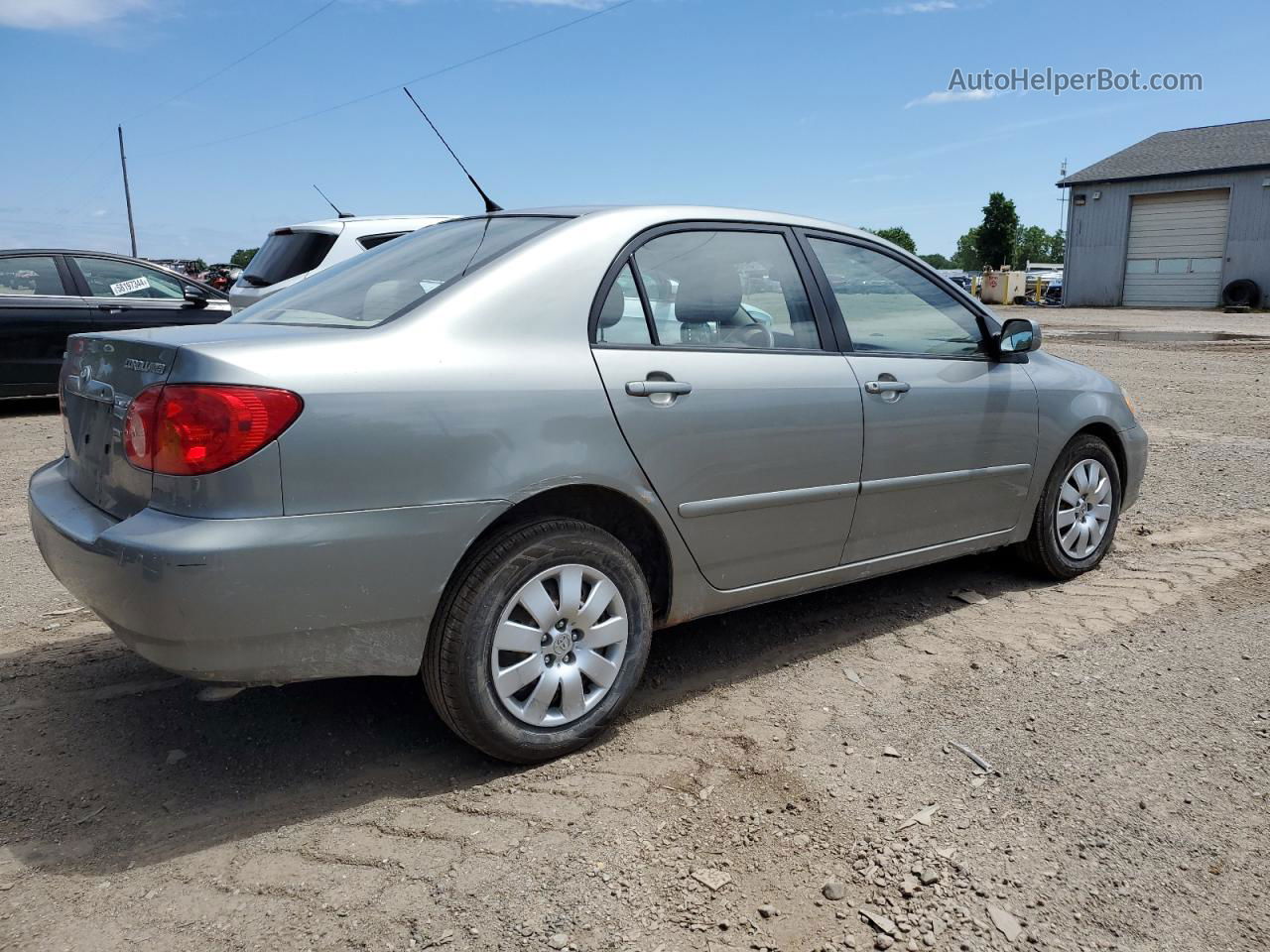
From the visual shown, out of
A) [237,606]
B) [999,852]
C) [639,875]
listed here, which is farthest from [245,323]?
[999,852]

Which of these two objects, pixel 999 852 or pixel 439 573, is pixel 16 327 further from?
pixel 999 852

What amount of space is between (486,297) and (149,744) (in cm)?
172

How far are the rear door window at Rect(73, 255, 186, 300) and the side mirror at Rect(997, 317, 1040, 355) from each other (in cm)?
884

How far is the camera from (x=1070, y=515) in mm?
4711

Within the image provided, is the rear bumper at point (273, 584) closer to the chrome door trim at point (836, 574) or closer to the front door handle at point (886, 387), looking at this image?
the chrome door trim at point (836, 574)

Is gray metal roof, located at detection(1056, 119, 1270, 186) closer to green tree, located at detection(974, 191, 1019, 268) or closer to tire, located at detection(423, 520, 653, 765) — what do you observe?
green tree, located at detection(974, 191, 1019, 268)

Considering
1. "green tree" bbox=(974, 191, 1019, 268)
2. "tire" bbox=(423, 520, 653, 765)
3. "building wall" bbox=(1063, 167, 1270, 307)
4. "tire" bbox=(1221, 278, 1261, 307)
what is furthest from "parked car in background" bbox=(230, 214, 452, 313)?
"green tree" bbox=(974, 191, 1019, 268)

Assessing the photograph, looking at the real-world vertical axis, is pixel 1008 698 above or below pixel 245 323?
below

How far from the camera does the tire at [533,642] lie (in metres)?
2.80


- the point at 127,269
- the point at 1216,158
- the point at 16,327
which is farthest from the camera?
the point at 1216,158

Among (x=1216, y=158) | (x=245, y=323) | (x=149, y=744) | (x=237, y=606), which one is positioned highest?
(x=1216, y=158)

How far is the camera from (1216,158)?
32.7 meters

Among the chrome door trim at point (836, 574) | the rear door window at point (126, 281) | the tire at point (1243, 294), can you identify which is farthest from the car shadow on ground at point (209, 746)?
the tire at point (1243, 294)

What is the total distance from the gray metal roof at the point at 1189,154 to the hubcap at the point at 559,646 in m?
34.5
